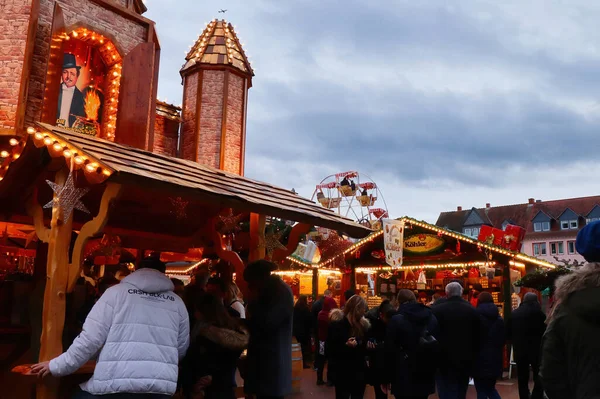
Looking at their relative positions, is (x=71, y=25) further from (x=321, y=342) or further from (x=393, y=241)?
(x=393, y=241)

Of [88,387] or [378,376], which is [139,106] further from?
[88,387]

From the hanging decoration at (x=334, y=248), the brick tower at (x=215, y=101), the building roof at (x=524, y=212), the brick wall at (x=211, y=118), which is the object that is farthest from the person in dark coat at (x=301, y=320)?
the building roof at (x=524, y=212)

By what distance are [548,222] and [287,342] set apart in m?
45.0

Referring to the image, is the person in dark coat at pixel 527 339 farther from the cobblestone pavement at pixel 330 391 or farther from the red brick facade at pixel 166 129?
the red brick facade at pixel 166 129

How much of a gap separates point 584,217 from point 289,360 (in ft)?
147

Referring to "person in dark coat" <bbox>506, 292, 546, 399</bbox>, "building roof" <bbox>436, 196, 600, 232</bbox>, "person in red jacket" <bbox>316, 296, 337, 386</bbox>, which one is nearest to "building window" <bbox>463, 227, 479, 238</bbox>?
"building roof" <bbox>436, 196, 600, 232</bbox>

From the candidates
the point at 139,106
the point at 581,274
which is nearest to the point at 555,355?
the point at 581,274

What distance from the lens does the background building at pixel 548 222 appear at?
4234cm

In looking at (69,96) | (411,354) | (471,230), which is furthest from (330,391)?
(471,230)

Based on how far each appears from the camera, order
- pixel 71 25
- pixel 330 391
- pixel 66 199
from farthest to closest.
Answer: pixel 71 25 → pixel 330 391 → pixel 66 199

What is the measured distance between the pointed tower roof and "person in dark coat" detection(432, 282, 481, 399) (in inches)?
396

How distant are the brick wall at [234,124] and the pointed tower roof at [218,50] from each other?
423 mm

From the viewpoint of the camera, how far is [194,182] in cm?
517

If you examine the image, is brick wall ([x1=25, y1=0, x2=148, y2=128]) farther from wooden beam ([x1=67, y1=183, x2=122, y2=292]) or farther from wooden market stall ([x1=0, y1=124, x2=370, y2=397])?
wooden beam ([x1=67, y1=183, x2=122, y2=292])
